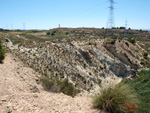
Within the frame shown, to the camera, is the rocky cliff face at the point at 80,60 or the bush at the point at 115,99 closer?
the bush at the point at 115,99

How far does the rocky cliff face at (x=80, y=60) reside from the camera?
17.7 m

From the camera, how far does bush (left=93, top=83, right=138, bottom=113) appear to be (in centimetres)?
507

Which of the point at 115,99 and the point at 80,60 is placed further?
the point at 80,60

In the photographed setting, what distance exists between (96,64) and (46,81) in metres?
18.2

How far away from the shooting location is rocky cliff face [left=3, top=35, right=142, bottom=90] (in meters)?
17.7

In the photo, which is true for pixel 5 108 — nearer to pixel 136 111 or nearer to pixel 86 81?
pixel 136 111

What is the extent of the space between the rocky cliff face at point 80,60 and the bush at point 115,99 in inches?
377

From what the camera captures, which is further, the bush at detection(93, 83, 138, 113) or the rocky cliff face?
the rocky cliff face

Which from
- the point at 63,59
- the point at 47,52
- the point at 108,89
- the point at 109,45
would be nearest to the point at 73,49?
the point at 63,59

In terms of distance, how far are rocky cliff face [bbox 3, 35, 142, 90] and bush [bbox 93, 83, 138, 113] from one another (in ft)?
31.4

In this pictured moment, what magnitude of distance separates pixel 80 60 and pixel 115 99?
20281 millimetres

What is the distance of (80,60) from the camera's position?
83.5 ft

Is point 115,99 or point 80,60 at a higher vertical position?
point 115,99

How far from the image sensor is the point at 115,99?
5.20 meters
